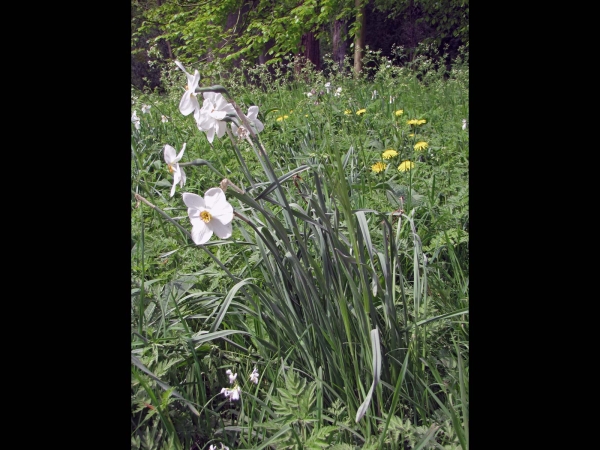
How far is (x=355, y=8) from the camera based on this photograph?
15.9ft

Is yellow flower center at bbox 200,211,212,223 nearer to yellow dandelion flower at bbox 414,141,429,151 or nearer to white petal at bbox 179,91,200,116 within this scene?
white petal at bbox 179,91,200,116

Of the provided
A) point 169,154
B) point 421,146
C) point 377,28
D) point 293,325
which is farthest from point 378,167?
point 377,28

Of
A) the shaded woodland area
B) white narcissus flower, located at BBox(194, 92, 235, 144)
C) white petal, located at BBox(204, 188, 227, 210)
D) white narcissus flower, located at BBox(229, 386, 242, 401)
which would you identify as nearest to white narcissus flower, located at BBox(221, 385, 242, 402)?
white narcissus flower, located at BBox(229, 386, 242, 401)

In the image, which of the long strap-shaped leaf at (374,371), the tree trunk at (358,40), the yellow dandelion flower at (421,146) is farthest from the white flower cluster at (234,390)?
the tree trunk at (358,40)

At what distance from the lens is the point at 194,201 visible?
868mm

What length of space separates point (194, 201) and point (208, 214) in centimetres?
3

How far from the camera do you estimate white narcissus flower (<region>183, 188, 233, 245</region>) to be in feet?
2.81

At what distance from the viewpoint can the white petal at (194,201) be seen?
0.86 meters

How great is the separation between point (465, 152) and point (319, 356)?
4.52ft

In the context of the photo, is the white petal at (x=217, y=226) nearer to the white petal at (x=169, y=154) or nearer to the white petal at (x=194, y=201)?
the white petal at (x=194, y=201)

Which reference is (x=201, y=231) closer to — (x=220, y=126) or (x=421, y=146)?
(x=220, y=126)
